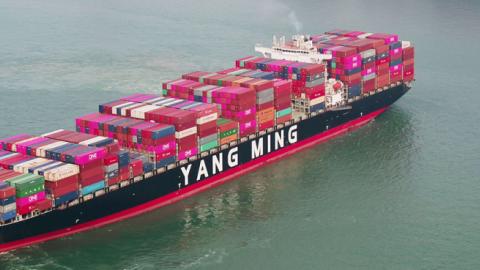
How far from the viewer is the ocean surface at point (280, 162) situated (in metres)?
68.2

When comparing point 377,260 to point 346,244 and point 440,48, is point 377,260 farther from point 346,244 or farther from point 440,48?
point 440,48

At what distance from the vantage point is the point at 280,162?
300 ft

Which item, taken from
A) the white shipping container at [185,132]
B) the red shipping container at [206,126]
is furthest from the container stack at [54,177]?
the red shipping container at [206,126]

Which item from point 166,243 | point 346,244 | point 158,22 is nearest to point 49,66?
point 158,22

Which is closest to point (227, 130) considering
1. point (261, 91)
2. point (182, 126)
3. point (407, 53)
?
point (261, 91)

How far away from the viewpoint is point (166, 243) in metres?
70.4

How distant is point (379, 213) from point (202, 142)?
19.3 metres

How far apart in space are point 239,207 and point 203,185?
651cm

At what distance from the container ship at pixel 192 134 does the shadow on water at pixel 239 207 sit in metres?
1.61

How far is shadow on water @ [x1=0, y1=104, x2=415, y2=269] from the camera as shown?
6800 cm

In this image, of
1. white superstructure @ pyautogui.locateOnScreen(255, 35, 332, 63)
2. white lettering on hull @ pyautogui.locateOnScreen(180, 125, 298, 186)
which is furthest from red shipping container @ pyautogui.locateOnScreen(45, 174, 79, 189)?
white superstructure @ pyautogui.locateOnScreen(255, 35, 332, 63)

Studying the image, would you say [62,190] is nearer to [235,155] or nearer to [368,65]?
[235,155]

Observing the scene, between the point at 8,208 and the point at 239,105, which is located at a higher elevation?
the point at 239,105

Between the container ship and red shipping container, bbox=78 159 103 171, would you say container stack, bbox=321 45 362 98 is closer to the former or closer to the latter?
the container ship
